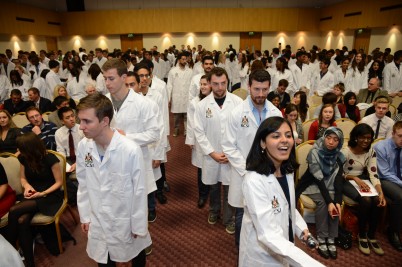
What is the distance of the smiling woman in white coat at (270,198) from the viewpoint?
5.40ft

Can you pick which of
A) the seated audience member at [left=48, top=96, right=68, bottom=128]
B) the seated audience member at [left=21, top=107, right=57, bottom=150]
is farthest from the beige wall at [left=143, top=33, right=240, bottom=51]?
the seated audience member at [left=21, top=107, right=57, bottom=150]

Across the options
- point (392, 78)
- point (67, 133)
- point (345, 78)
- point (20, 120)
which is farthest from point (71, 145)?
point (392, 78)

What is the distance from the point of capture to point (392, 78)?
23.2ft

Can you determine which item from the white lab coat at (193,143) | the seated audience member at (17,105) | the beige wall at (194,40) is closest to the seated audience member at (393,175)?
the white lab coat at (193,143)

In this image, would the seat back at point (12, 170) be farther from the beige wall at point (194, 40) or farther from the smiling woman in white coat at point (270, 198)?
the beige wall at point (194, 40)

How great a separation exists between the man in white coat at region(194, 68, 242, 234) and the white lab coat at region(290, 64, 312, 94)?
456 centimetres

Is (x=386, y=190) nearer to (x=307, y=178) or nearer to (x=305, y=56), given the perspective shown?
(x=307, y=178)

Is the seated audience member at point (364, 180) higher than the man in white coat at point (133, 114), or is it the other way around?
the man in white coat at point (133, 114)

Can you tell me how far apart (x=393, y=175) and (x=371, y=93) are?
2653 mm

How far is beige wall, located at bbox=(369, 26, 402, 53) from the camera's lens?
37.6 ft

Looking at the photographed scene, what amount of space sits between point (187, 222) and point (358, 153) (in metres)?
2.26

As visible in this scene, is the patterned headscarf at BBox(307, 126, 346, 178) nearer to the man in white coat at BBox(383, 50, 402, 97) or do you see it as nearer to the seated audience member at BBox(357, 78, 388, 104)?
the seated audience member at BBox(357, 78, 388, 104)

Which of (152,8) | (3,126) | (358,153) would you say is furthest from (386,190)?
(152,8)

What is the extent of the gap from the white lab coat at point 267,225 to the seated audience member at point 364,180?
5.76 feet
